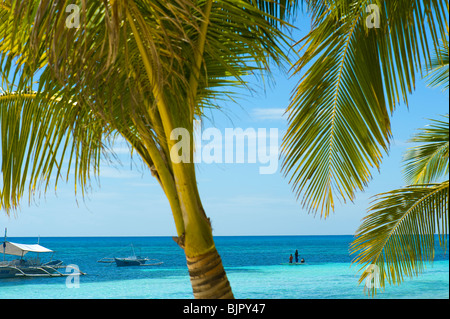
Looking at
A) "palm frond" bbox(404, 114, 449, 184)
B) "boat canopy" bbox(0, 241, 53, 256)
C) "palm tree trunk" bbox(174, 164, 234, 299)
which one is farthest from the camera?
"boat canopy" bbox(0, 241, 53, 256)

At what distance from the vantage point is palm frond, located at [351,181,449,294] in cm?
345

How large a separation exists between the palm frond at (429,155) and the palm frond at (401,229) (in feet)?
5.35

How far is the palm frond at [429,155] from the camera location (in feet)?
16.7

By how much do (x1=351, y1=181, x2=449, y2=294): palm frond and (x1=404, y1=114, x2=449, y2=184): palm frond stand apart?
1.63 metres

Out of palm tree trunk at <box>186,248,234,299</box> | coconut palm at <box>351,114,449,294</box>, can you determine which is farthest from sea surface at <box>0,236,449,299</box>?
palm tree trunk at <box>186,248,234,299</box>

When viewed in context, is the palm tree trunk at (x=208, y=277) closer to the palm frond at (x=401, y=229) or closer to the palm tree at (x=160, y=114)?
the palm tree at (x=160, y=114)

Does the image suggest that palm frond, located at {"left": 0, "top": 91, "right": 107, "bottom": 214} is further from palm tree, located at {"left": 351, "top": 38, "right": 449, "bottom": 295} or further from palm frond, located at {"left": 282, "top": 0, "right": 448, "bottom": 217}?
palm tree, located at {"left": 351, "top": 38, "right": 449, "bottom": 295}

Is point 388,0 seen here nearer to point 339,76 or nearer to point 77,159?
point 339,76

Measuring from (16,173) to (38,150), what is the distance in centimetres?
16

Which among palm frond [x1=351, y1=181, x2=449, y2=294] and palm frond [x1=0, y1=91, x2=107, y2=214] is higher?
palm frond [x1=0, y1=91, x2=107, y2=214]

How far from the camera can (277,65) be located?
259 centimetres

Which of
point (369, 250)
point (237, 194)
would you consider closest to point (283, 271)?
point (237, 194)

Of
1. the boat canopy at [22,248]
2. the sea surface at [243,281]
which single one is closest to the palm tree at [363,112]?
the sea surface at [243,281]

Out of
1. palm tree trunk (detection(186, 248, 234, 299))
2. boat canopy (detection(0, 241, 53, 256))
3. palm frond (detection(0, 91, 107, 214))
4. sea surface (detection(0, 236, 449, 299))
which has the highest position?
palm frond (detection(0, 91, 107, 214))
